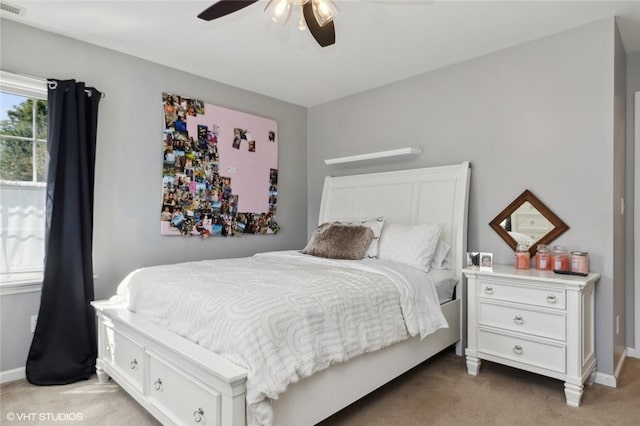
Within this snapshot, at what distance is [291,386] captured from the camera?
1.66m

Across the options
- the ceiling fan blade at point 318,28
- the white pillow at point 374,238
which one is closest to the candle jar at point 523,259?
the white pillow at point 374,238

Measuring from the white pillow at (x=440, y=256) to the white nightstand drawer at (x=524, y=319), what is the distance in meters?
0.47

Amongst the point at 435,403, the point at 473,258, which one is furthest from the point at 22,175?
the point at 473,258

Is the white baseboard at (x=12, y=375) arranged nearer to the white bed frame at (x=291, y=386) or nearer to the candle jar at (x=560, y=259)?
the white bed frame at (x=291, y=386)

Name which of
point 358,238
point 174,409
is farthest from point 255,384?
point 358,238

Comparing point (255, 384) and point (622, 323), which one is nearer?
point (255, 384)

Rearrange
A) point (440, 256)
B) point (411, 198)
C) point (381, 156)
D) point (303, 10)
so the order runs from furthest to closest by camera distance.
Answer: point (381, 156) < point (411, 198) < point (440, 256) < point (303, 10)

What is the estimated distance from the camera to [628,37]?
2725 mm

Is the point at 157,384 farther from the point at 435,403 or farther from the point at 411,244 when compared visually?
the point at 411,244

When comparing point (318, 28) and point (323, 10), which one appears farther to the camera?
point (318, 28)

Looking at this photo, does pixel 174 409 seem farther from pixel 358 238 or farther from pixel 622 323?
pixel 622 323

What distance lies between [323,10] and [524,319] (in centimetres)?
227

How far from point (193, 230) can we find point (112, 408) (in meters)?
1.61

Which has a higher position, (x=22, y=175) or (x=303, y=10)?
(x=303, y=10)
